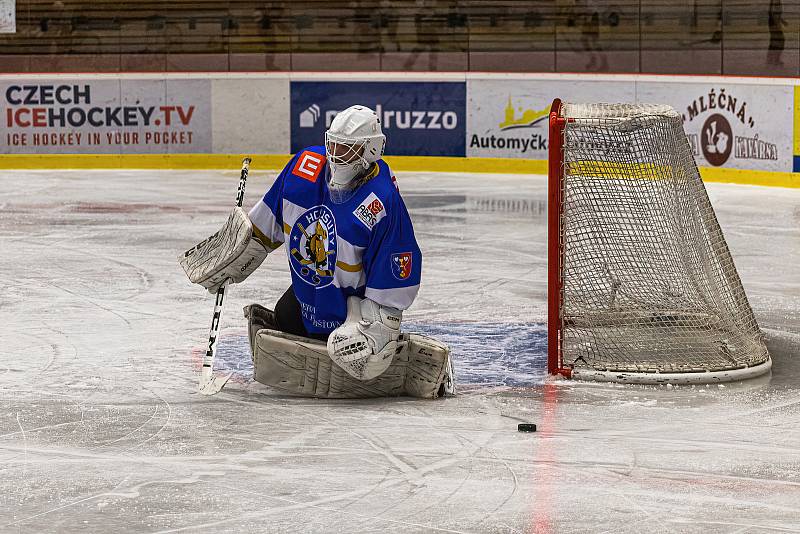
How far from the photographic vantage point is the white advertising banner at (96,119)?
1430cm

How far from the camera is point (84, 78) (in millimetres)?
14375

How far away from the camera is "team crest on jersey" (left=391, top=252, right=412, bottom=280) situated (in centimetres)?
496

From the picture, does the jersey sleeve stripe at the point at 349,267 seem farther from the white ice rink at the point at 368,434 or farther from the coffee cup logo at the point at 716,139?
the coffee cup logo at the point at 716,139

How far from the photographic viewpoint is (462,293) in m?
7.60

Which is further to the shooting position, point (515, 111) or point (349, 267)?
point (515, 111)

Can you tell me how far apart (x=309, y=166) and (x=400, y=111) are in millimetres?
9350

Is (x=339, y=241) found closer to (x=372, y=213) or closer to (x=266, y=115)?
(x=372, y=213)

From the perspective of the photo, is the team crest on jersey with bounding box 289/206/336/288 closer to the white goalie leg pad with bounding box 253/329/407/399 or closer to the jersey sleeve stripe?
the jersey sleeve stripe

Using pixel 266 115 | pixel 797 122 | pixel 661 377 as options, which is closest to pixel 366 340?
pixel 661 377

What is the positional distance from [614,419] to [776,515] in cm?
110

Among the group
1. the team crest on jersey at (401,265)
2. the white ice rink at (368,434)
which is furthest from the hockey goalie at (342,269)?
the white ice rink at (368,434)

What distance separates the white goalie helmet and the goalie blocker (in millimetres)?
576

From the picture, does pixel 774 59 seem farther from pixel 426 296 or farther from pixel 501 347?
pixel 501 347

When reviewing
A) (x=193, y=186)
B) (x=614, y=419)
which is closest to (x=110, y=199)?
(x=193, y=186)
